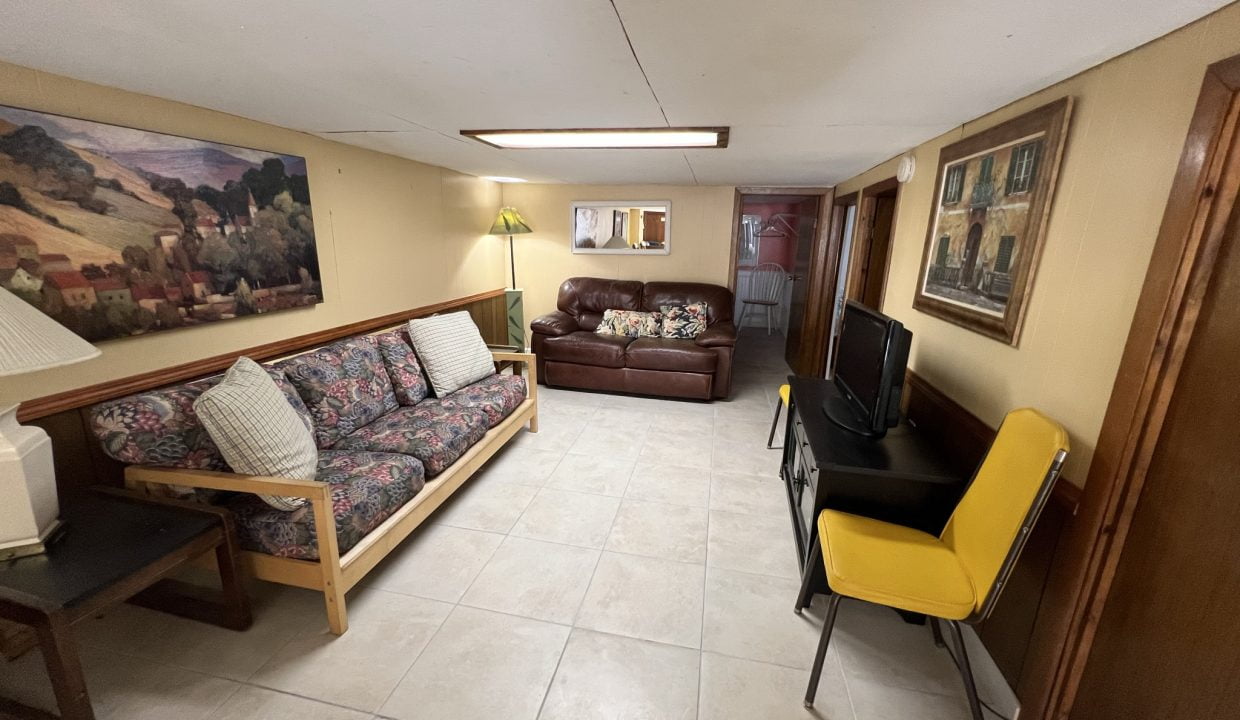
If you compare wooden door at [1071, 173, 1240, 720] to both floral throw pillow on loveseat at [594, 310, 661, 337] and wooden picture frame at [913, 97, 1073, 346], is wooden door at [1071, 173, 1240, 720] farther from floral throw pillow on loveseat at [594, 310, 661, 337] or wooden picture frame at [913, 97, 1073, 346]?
floral throw pillow on loveseat at [594, 310, 661, 337]

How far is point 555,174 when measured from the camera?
406 centimetres

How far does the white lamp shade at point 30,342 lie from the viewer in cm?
116

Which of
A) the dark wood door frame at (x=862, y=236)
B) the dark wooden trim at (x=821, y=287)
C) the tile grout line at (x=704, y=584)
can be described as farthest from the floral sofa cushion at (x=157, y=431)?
the dark wooden trim at (x=821, y=287)

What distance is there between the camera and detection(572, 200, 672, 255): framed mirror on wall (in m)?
Answer: 4.86

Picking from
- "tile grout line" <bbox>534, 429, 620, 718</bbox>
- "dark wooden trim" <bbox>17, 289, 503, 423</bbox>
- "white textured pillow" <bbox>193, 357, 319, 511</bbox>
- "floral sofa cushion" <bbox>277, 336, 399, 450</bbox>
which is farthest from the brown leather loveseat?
"white textured pillow" <bbox>193, 357, 319, 511</bbox>

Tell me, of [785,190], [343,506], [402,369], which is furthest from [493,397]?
[785,190]

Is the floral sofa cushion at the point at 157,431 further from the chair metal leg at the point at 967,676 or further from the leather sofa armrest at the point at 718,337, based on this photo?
the leather sofa armrest at the point at 718,337

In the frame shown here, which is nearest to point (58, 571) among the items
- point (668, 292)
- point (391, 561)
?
point (391, 561)

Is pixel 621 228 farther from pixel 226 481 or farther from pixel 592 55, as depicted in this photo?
pixel 226 481

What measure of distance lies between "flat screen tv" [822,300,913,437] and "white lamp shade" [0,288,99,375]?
2.58m

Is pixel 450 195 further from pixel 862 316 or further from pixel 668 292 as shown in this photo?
pixel 862 316

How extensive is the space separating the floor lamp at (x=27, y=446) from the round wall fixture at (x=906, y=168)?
348 cm

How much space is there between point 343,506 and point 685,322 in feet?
10.8

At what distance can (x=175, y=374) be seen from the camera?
199 centimetres
